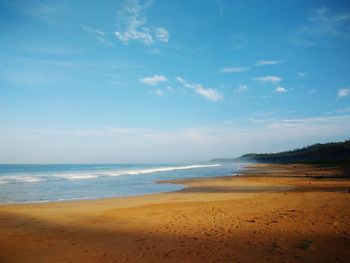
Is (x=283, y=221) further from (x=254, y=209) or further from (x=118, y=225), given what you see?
(x=118, y=225)

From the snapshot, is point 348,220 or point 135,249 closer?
point 135,249

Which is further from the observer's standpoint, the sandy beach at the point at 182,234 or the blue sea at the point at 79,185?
the blue sea at the point at 79,185

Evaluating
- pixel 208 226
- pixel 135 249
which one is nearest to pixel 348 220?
pixel 208 226

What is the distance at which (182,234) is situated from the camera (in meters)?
9.99

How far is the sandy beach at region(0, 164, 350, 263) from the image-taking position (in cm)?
784

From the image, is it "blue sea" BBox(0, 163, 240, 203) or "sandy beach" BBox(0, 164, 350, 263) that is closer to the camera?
"sandy beach" BBox(0, 164, 350, 263)

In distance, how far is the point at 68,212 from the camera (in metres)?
14.9

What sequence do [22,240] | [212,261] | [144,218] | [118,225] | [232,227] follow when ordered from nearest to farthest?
1. [212,261]
2. [22,240]
3. [232,227]
4. [118,225]
5. [144,218]

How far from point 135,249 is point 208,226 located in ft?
11.7

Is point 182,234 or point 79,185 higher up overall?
point 79,185

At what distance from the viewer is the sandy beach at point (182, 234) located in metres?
7.84

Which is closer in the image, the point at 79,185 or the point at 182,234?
the point at 182,234

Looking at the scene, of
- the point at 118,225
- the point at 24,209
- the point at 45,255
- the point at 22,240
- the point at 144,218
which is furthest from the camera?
the point at 24,209

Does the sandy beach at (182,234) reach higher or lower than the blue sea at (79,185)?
lower
